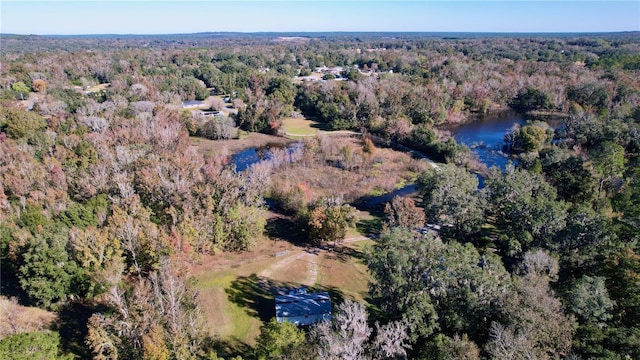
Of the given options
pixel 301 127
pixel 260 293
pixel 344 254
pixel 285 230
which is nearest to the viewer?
pixel 260 293

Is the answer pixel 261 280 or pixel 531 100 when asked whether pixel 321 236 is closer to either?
pixel 261 280

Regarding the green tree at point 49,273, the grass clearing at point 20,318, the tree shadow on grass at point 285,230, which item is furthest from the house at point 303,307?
the grass clearing at point 20,318

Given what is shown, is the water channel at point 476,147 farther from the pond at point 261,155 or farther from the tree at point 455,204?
the tree at point 455,204

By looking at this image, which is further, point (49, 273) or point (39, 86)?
point (39, 86)

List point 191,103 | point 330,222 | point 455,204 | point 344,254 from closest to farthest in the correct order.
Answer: point 330,222
point 344,254
point 455,204
point 191,103

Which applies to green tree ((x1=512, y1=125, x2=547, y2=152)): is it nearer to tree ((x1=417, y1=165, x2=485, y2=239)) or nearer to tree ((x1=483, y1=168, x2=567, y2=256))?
tree ((x1=483, y1=168, x2=567, y2=256))

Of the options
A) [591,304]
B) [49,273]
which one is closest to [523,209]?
[591,304]

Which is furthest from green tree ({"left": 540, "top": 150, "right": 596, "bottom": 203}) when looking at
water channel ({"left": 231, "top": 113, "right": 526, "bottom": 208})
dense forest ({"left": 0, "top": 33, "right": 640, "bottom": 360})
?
water channel ({"left": 231, "top": 113, "right": 526, "bottom": 208})
